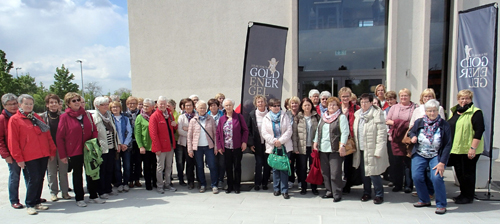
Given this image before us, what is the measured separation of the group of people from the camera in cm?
431

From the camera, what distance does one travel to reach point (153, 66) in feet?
35.7

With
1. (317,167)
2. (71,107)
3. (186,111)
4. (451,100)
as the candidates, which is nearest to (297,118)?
(317,167)

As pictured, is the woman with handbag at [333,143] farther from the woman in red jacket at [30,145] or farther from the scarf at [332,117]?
the woman in red jacket at [30,145]

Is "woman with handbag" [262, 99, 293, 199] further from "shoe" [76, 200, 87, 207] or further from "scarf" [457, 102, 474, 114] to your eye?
"shoe" [76, 200, 87, 207]

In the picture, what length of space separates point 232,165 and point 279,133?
1.15 meters

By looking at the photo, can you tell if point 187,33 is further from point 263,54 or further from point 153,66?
point 263,54

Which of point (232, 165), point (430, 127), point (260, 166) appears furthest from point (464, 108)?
point (232, 165)

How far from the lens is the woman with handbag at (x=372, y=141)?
438 cm

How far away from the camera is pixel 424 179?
4242 mm

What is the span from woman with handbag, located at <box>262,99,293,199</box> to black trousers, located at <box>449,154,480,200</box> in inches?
108

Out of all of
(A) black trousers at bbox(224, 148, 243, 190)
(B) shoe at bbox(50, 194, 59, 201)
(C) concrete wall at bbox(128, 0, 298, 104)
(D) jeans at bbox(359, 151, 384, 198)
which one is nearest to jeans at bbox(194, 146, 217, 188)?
(A) black trousers at bbox(224, 148, 243, 190)

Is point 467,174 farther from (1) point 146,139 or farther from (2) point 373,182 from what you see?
(1) point 146,139

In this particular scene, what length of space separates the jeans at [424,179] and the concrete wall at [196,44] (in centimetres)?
575

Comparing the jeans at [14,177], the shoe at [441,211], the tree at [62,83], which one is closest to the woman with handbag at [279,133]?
the shoe at [441,211]
